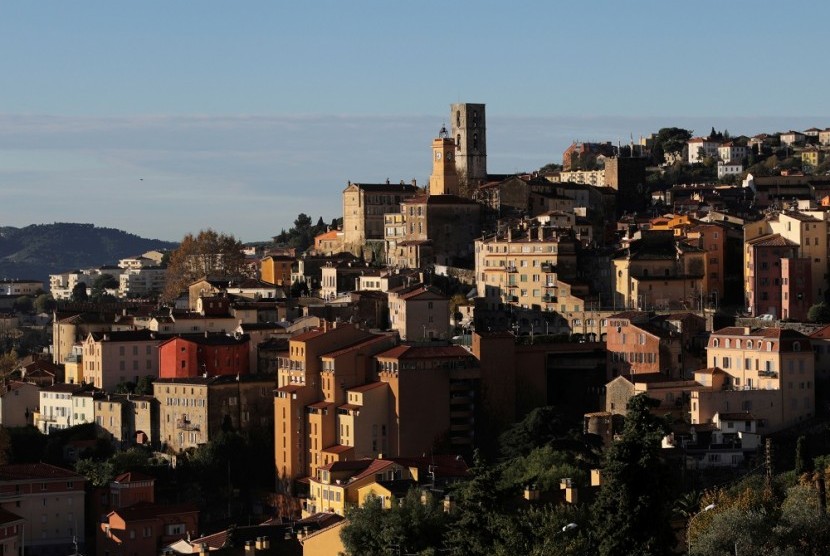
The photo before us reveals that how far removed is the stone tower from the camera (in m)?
91.0

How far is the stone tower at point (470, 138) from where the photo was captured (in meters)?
91.0

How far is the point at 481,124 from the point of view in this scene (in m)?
92.1

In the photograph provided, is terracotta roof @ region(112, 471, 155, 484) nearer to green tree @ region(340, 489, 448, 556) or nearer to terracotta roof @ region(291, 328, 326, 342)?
terracotta roof @ region(291, 328, 326, 342)

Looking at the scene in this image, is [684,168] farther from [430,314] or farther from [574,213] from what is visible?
[430,314]

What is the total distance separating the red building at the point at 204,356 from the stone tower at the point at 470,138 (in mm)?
25533

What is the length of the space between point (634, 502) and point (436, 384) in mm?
23650

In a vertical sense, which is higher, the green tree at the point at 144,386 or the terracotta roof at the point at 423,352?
the terracotta roof at the point at 423,352

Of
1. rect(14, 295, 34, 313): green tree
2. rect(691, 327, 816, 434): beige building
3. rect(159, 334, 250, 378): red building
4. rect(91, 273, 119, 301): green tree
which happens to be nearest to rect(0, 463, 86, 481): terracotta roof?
rect(159, 334, 250, 378): red building

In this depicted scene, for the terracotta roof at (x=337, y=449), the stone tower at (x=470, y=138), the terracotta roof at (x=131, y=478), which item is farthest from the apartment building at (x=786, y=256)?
the stone tower at (x=470, y=138)

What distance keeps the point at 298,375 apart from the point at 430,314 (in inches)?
305

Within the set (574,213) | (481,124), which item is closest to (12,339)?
(481,124)

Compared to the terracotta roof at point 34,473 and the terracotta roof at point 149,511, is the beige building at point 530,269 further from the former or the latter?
the terracotta roof at point 34,473

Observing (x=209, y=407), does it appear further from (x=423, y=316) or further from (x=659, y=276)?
(x=659, y=276)

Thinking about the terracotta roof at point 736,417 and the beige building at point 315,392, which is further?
the beige building at point 315,392
